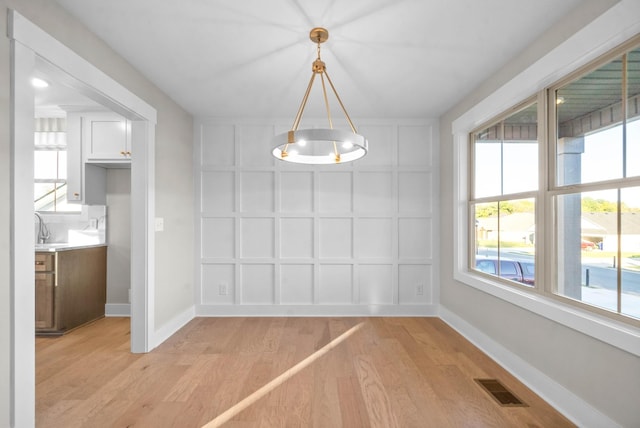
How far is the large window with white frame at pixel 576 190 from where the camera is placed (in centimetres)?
177

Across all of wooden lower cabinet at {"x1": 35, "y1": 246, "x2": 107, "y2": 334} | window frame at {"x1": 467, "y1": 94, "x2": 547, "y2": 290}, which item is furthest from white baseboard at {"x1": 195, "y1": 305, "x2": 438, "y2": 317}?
wooden lower cabinet at {"x1": 35, "y1": 246, "x2": 107, "y2": 334}

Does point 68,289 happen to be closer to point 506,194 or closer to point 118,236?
point 118,236

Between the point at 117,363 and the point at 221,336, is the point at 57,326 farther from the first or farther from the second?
the point at 221,336

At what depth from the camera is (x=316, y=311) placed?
4.07m

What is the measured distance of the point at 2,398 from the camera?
1611mm

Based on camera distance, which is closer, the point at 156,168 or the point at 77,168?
the point at 156,168

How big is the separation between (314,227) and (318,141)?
184cm

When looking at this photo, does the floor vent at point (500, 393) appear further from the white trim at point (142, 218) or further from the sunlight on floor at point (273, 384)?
the white trim at point (142, 218)

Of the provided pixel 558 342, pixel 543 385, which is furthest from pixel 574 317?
pixel 543 385

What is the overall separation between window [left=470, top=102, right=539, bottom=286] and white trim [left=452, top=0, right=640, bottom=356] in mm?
126

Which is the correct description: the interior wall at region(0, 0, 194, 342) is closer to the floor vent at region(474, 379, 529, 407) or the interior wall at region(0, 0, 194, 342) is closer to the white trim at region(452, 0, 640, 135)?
the floor vent at region(474, 379, 529, 407)

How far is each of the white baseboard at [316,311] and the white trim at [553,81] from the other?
32.8 inches

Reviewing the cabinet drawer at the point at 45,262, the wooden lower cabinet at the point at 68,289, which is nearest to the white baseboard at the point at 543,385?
the wooden lower cabinet at the point at 68,289

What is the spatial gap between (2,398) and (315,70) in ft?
8.24
